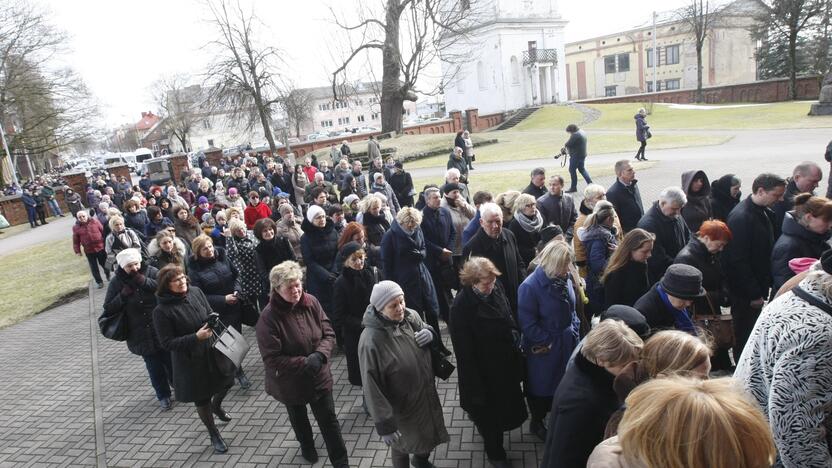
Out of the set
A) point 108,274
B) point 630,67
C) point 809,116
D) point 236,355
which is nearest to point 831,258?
point 236,355

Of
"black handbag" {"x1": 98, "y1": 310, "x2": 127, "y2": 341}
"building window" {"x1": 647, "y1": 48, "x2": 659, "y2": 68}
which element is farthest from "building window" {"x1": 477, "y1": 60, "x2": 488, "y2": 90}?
"black handbag" {"x1": 98, "y1": 310, "x2": 127, "y2": 341}

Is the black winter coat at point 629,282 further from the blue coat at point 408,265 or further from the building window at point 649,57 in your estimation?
the building window at point 649,57

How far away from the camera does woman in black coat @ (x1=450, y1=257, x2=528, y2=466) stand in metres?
3.65

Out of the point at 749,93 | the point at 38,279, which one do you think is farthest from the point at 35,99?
the point at 749,93

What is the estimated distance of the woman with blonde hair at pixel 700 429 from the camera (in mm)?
1407

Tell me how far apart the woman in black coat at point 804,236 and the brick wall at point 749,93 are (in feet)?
135

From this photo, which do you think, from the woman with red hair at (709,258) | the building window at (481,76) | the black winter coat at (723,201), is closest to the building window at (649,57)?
the building window at (481,76)

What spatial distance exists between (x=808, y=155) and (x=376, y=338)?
1671 centimetres

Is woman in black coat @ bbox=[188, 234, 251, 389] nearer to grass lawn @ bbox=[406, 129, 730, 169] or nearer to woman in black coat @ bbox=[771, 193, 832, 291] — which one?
woman in black coat @ bbox=[771, 193, 832, 291]

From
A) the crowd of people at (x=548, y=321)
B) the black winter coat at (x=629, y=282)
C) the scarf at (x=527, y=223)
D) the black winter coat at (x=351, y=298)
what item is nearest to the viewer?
the crowd of people at (x=548, y=321)

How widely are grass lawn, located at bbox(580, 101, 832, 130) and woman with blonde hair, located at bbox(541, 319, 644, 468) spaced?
25323 millimetres

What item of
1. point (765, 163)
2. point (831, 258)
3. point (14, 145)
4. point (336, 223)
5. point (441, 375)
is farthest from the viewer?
point (14, 145)

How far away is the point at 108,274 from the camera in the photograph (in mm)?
11602

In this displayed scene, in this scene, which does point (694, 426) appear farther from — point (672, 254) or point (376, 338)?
point (672, 254)
